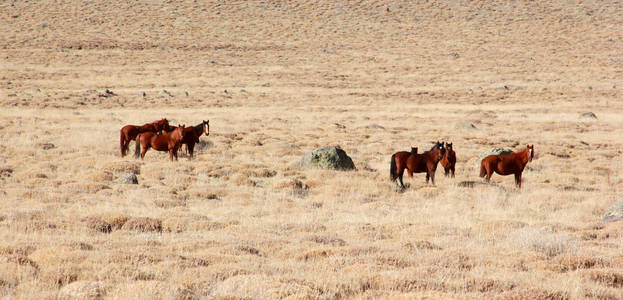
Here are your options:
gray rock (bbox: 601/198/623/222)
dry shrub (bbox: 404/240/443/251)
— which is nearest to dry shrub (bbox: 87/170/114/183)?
dry shrub (bbox: 404/240/443/251)

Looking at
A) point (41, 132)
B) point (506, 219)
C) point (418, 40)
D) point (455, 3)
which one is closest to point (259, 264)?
point (506, 219)

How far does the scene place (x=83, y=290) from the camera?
649cm

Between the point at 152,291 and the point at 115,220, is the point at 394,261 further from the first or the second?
the point at 115,220

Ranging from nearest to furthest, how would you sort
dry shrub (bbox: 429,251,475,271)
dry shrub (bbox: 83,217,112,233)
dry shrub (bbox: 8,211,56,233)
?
1. dry shrub (bbox: 429,251,475,271)
2. dry shrub (bbox: 8,211,56,233)
3. dry shrub (bbox: 83,217,112,233)

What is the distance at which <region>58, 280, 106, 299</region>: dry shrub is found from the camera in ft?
20.9

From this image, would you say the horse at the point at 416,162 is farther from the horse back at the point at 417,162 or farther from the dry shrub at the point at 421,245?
the dry shrub at the point at 421,245

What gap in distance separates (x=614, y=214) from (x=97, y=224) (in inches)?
401

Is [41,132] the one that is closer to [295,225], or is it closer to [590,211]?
[295,225]

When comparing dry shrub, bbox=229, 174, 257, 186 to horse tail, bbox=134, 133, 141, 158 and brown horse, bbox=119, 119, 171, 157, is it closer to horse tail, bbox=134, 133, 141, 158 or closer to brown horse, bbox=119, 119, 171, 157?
horse tail, bbox=134, 133, 141, 158

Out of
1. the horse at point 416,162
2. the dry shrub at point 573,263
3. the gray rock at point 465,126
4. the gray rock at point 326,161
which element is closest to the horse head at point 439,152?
the horse at point 416,162

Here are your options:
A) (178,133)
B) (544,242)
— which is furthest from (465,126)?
(544,242)

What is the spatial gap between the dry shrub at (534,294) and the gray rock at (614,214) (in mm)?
5848

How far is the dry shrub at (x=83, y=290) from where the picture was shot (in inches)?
251

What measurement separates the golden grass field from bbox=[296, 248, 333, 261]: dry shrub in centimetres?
3
